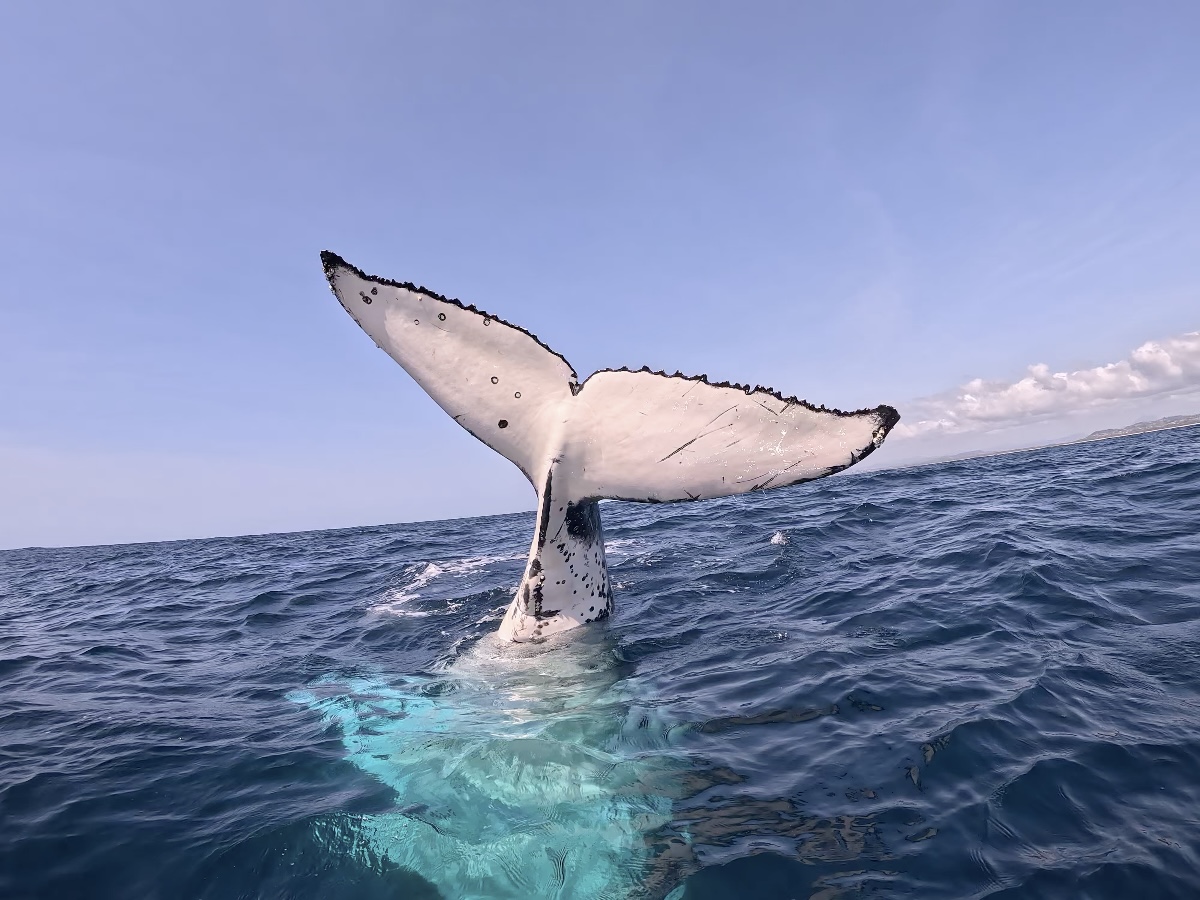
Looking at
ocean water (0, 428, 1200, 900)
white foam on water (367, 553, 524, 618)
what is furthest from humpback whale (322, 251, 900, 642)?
white foam on water (367, 553, 524, 618)

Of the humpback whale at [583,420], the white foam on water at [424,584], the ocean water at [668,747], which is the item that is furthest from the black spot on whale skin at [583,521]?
the white foam on water at [424,584]

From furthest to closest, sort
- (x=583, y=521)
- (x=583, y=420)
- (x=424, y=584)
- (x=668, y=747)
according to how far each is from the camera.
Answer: (x=424, y=584)
(x=583, y=521)
(x=583, y=420)
(x=668, y=747)

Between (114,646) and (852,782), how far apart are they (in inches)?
423

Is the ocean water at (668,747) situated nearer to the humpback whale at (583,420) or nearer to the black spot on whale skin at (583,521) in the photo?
the black spot on whale skin at (583,521)

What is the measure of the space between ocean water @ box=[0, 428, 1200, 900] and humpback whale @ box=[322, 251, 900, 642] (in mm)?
1798

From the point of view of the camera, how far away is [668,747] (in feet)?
16.0

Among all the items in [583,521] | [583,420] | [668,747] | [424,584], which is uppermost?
[583,420]

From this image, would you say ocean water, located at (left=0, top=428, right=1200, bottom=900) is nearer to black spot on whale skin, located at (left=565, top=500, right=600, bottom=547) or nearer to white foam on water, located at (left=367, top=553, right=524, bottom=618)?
white foam on water, located at (left=367, top=553, right=524, bottom=618)

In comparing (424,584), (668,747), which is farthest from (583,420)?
(424,584)

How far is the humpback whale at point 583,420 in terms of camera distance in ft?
14.5

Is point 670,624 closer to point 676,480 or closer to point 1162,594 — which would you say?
point 676,480

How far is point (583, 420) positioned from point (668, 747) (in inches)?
101

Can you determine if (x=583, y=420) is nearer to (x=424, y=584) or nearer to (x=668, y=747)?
(x=668, y=747)

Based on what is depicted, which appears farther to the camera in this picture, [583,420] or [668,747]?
[583,420]
